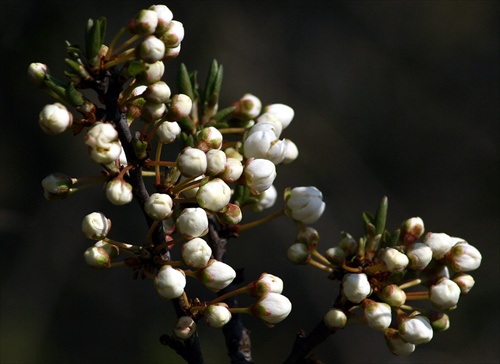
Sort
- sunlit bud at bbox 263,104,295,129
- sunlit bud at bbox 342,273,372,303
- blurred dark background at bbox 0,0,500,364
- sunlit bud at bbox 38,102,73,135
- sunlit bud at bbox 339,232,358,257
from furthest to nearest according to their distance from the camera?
blurred dark background at bbox 0,0,500,364, sunlit bud at bbox 263,104,295,129, sunlit bud at bbox 339,232,358,257, sunlit bud at bbox 342,273,372,303, sunlit bud at bbox 38,102,73,135

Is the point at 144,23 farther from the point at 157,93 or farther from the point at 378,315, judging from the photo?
the point at 378,315

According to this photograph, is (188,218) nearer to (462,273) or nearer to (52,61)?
(462,273)

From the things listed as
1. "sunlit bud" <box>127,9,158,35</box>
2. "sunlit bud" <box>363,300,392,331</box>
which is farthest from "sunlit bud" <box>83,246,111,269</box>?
"sunlit bud" <box>363,300,392,331</box>

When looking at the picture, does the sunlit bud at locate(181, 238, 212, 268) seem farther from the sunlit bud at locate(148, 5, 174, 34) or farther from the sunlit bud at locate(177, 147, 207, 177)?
the sunlit bud at locate(148, 5, 174, 34)

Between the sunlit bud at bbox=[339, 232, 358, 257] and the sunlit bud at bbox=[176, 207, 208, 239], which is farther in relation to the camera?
the sunlit bud at bbox=[339, 232, 358, 257]

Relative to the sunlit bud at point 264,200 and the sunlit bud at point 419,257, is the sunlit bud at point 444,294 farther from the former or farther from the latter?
the sunlit bud at point 264,200

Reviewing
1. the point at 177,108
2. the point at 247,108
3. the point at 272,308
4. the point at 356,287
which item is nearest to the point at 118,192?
the point at 177,108

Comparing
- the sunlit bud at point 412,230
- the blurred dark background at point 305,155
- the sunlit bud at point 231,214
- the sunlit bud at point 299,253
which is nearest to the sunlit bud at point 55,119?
the sunlit bud at point 231,214
